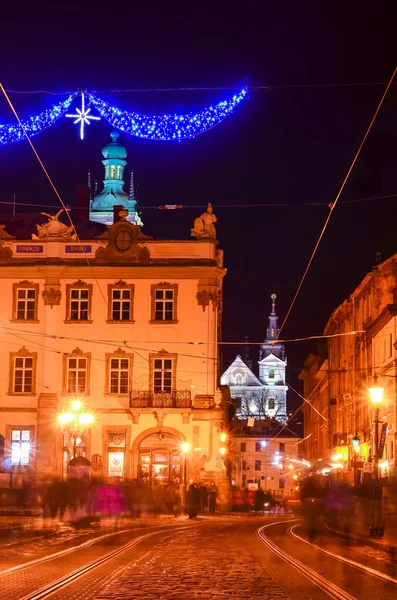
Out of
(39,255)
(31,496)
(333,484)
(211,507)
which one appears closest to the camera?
(333,484)

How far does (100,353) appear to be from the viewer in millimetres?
52156

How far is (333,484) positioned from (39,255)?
1006 inches

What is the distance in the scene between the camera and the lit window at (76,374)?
52.0m

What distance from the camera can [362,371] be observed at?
5388cm

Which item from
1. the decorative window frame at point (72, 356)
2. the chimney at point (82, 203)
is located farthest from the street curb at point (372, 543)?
the chimney at point (82, 203)

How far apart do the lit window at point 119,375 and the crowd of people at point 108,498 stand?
5555 mm

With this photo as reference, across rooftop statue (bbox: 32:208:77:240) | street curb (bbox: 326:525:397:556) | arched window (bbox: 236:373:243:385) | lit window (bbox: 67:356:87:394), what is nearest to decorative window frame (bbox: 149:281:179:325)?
lit window (bbox: 67:356:87:394)

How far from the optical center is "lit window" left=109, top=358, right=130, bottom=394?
5194 cm

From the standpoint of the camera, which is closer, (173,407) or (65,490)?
(65,490)

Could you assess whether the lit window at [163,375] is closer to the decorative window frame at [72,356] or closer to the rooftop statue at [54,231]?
the decorative window frame at [72,356]

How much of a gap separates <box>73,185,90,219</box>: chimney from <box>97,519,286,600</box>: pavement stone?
4243 cm

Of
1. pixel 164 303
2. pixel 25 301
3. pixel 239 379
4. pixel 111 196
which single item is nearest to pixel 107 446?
pixel 164 303

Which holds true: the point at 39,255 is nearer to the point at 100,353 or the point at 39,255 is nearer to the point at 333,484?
the point at 100,353

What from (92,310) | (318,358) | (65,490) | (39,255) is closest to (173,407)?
(92,310)
